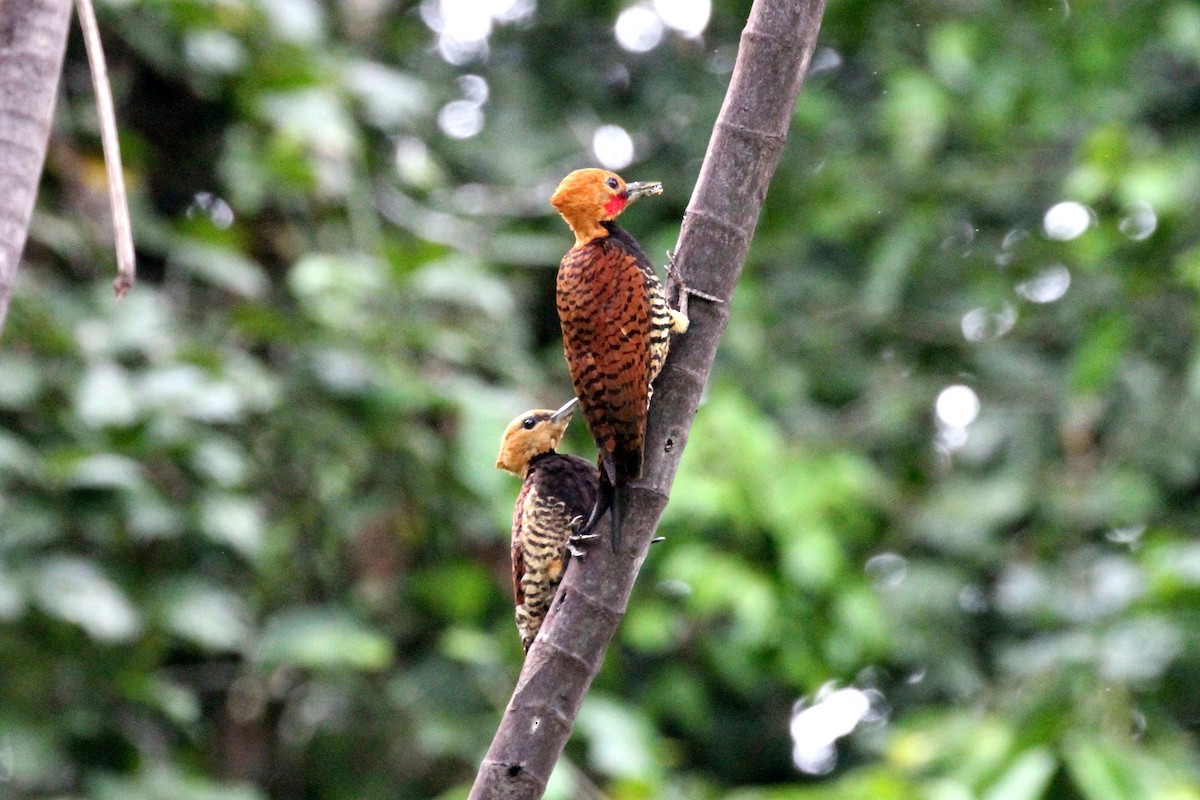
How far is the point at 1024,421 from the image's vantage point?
255 inches

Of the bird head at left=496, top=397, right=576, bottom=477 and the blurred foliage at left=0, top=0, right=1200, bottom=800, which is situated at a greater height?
the blurred foliage at left=0, top=0, right=1200, bottom=800

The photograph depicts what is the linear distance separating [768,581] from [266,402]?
1.98 metres

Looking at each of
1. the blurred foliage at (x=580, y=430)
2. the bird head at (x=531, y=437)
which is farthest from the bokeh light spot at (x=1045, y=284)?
the bird head at (x=531, y=437)

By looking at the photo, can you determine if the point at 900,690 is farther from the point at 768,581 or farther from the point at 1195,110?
the point at 1195,110

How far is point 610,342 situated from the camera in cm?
255

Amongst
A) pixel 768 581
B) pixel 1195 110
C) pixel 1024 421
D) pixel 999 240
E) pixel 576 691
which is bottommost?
pixel 576 691

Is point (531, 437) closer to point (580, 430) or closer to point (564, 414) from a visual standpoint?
point (564, 414)

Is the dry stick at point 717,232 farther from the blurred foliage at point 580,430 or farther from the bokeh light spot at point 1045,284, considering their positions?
the bokeh light spot at point 1045,284

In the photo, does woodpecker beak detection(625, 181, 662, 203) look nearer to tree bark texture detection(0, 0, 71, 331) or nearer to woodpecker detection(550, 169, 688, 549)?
woodpecker detection(550, 169, 688, 549)

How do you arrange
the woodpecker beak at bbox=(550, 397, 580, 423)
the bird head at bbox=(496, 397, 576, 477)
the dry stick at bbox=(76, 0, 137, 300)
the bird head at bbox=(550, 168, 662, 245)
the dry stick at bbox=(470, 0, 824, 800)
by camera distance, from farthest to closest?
the bird head at bbox=(496, 397, 576, 477)
the woodpecker beak at bbox=(550, 397, 580, 423)
the bird head at bbox=(550, 168, 662, 245)
the dry stick at bbox=(470, 0, 824, 800)
the dry stick at bbox=(76, 0, 137, 300)

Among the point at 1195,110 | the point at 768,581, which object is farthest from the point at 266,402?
the point at 1195,110

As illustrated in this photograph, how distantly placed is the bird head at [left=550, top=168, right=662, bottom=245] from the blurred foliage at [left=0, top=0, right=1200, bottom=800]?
6.28 feet

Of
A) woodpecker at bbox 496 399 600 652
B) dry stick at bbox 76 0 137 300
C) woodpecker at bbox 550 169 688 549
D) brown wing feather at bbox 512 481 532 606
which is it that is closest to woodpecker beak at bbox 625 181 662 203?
woodpecker at bbox 550 169 688 549

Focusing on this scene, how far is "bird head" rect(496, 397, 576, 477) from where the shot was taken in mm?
3676
